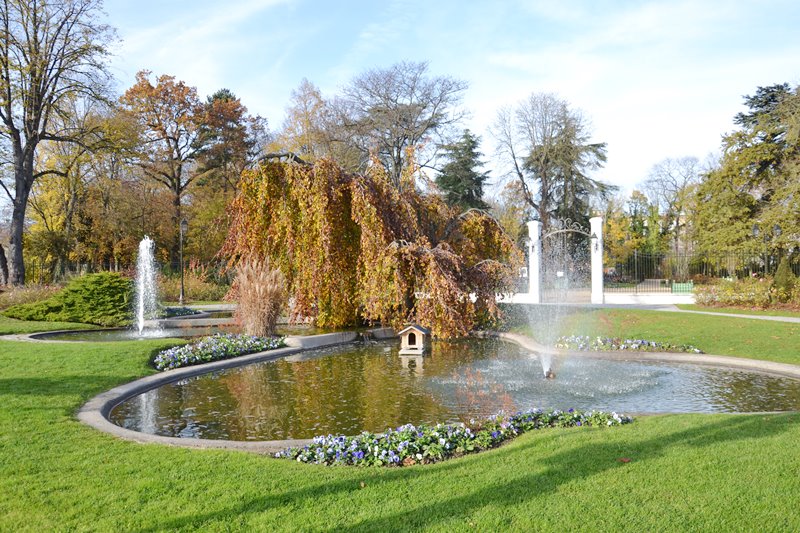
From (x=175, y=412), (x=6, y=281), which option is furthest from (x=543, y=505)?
(x=6, y=281)

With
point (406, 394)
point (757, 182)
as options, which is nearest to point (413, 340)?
point (406, 394)

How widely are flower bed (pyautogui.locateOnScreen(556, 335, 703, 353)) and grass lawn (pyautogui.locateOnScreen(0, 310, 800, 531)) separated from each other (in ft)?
18.1

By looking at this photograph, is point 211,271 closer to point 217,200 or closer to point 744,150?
point 217,200

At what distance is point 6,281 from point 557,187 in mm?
32236

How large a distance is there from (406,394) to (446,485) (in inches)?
153

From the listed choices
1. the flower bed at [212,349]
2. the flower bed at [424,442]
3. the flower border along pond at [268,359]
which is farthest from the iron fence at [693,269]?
the flower bed at [424,442]

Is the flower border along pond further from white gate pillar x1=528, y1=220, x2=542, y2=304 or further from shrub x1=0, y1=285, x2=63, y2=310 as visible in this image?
shrub x1=0, y1=285, x2=63, y2=310

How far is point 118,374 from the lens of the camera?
855 centimetres

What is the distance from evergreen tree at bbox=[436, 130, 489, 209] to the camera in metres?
36.9

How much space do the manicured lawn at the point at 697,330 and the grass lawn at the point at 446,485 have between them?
6.00m

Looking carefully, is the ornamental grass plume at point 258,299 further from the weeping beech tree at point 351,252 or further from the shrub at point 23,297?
the shrub at point 23,297

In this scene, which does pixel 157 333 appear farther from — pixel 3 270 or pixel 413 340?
pixel 3 270

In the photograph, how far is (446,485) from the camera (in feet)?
13.3

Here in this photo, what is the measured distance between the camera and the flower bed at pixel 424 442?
15.9ft
